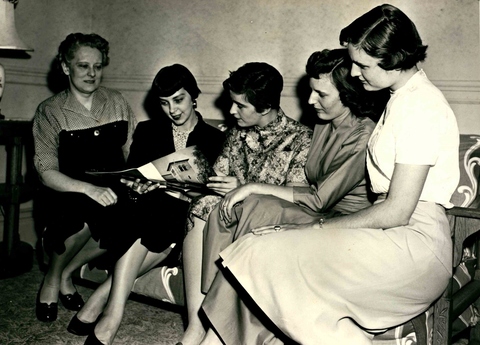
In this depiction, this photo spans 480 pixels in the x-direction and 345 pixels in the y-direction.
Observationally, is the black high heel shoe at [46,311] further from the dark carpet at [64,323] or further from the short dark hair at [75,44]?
the short dark hair at [75,44]

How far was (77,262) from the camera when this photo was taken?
8.21ft

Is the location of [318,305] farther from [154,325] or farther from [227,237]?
[154,325]

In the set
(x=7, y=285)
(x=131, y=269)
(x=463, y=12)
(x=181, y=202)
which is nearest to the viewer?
(x=131, y=269)

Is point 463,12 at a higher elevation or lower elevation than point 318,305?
higher

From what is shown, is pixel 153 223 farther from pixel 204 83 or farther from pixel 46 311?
pixel 204 83

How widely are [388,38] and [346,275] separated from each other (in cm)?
70

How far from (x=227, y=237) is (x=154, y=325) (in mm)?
697

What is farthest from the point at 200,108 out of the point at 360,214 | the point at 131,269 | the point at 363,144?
the point at 360,214

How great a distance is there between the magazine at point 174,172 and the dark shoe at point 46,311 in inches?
27.0

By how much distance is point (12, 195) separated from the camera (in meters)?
2.96

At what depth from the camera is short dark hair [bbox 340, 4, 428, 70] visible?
1.57 metres

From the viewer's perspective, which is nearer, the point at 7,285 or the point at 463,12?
the point at 463,12

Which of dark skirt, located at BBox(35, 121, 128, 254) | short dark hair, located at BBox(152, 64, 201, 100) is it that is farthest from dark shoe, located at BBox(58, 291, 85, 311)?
short dark hair, located at BBox(152, 64, 201, 100)

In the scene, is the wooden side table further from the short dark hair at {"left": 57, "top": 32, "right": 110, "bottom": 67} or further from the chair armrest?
the chair armrest
